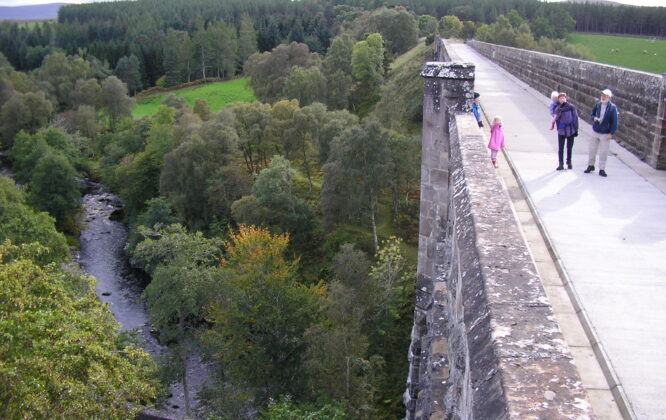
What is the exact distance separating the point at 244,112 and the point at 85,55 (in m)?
59.6

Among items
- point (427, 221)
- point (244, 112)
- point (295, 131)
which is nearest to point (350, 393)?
point (427, 221)

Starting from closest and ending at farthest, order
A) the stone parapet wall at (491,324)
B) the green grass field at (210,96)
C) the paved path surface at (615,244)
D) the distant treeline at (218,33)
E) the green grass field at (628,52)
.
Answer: the stone parapet wall at (491,324) < the paved path surface at (615,244) < the green grass field at (628,52) < the green grass field at (210,96) < the distant treeline at (218,33)

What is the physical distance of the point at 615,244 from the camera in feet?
21.5

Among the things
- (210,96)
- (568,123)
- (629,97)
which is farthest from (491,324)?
(210,96)

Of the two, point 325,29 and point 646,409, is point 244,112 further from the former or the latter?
point 325,29

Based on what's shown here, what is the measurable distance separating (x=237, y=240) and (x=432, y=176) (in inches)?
850

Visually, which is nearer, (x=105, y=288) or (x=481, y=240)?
(x=481, y=240)

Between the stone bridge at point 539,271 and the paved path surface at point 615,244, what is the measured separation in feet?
0.06

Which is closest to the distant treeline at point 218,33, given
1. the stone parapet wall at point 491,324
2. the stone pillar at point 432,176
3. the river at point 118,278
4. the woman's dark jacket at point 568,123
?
the river at point 118,278

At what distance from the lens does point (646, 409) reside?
12.4 ft

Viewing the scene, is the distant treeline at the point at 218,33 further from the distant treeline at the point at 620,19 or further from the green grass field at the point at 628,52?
the green grass field at the point at 628,52

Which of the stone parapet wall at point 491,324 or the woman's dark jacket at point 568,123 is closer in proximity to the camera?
the stone parapet wall at point 491,324

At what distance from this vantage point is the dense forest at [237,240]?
1282 centimetres

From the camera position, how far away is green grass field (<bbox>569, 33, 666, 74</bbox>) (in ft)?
220
